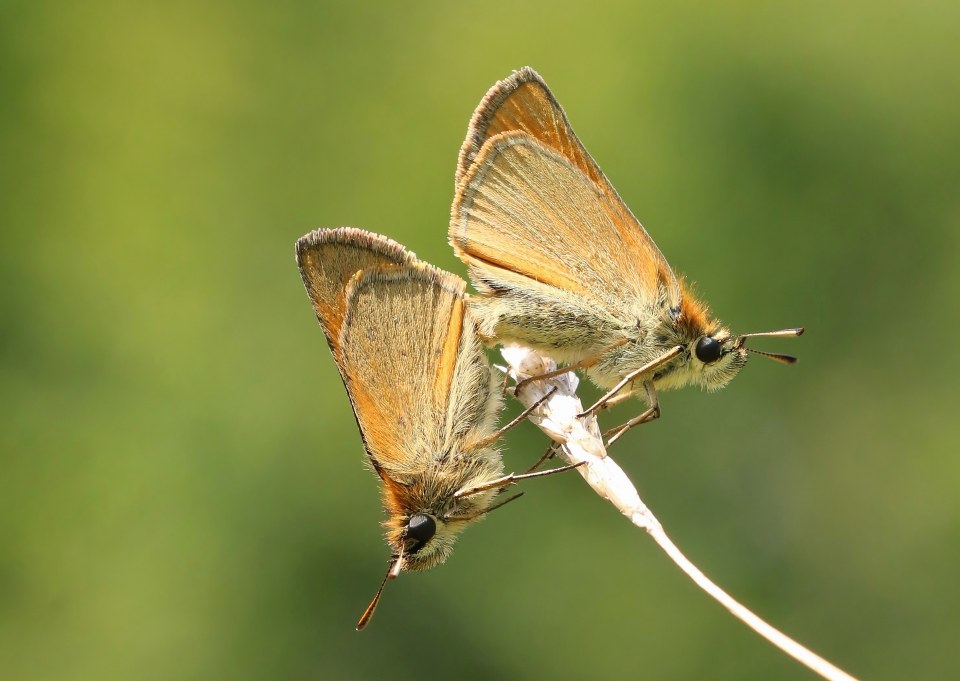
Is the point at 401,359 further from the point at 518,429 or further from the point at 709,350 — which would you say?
the point at 518,429

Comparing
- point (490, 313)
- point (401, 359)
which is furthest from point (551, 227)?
point (401, 359)

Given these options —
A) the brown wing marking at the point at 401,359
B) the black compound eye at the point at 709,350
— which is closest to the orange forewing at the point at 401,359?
the brown wing marking at the point at 401,359

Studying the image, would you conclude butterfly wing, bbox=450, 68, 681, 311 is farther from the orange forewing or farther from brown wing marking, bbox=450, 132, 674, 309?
the orange forewing

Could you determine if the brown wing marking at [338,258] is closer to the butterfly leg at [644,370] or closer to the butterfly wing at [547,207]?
the butterfly wing at [547,207]

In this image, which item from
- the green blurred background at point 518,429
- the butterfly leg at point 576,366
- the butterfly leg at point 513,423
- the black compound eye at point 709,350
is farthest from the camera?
the green blurred background at point 518,429

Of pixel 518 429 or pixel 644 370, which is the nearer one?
pixel 644 370
